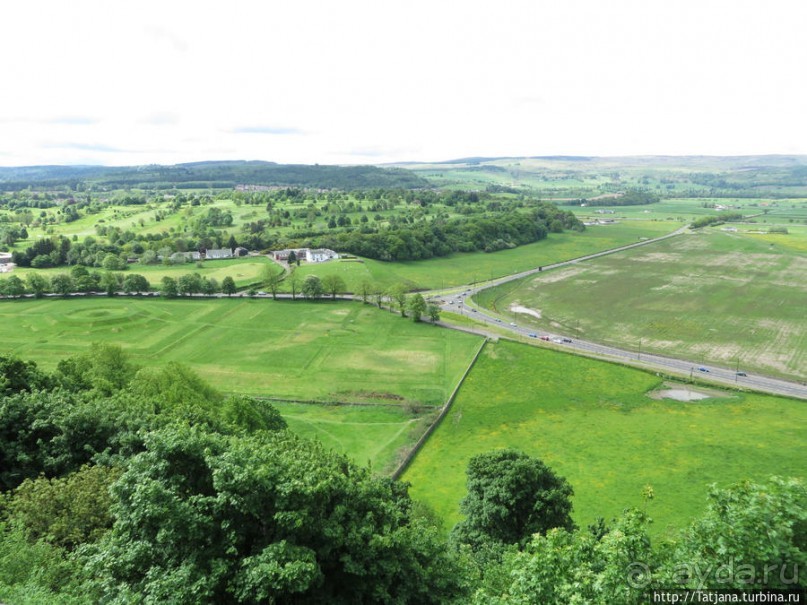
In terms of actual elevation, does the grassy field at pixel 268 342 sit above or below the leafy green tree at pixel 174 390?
below

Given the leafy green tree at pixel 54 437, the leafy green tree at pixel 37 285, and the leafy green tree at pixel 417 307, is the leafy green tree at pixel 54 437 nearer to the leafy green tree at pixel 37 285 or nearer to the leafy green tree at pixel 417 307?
the leafy green tree at pixel 417 307

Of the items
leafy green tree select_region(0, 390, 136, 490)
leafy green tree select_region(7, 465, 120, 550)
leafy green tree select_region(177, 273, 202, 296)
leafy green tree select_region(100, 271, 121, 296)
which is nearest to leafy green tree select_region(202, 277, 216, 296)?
leafy green tree select_region(177, 273, 202, 296)

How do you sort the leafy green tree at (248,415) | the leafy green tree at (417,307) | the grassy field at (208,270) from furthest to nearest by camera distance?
the grassy field at (208,270) < the leafy green tree at (417,307) < the leafy green tree at (248,415)

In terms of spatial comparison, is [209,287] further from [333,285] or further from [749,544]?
[749,544]

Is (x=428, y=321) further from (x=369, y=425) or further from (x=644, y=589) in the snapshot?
(x=644, y=589)

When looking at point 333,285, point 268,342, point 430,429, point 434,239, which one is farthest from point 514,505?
point 434,239

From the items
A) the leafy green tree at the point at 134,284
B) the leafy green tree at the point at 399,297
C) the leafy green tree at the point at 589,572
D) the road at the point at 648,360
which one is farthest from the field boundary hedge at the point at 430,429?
the leafy green tree at the point at 134,284
